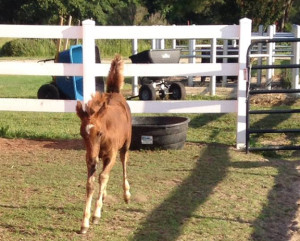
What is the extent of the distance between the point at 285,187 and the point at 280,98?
6.51 meters

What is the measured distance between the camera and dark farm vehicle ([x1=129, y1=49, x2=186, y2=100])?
14.2 m

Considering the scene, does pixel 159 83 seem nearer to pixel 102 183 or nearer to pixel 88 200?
pixel 102 183

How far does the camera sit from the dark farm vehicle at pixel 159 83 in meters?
14.2

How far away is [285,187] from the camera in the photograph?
7.32 meters

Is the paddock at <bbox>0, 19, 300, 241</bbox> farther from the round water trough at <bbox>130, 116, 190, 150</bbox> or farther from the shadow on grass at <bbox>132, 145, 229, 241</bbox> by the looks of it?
the round water trough at <bbox>130, 116, 190, 150</bbox>

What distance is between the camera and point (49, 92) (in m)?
13.9

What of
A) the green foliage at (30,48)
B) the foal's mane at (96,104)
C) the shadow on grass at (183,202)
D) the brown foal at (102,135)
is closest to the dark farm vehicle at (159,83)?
the shadow on grass at (183,202)

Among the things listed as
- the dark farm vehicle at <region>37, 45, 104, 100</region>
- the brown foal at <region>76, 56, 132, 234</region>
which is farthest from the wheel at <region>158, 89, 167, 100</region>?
the brown foal at <region>76, 56, 132, 234</region>

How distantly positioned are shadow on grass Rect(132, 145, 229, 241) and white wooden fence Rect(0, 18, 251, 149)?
994mm

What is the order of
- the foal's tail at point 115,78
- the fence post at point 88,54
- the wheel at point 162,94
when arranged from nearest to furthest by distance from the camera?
1. the foal's tail at point 115,78
2. the fence post at point 88,54
3. the wheel at point 162,94

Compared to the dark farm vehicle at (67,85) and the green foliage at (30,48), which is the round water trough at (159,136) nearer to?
the dark farm vehicle at (67,85)

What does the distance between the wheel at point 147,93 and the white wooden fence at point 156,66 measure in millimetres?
4485

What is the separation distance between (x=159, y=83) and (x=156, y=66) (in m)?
5.51

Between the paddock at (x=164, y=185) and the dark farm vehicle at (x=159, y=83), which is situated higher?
the dark farm vehicle at (x=159, y=83)
